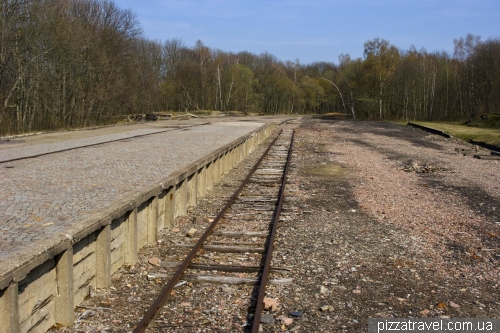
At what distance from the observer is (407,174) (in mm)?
16375

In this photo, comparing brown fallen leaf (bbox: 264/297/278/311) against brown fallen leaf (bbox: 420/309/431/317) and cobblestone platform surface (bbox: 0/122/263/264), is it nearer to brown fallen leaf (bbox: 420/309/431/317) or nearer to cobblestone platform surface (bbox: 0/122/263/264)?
brown fallen leaf (bbox: 420/309/431/317)

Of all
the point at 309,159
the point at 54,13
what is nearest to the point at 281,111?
the point at 54,13

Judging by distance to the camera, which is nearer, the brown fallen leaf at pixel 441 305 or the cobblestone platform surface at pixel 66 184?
the brown fallen leaf at pixel 441 305

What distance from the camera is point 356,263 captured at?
23.6 ft

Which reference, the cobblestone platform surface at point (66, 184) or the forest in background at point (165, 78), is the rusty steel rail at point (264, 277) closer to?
the cobblestone platform surface at point (66, 184)

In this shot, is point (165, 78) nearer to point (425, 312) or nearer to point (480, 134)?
point (480, 134)

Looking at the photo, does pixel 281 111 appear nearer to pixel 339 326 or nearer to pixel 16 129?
pixel 16 129

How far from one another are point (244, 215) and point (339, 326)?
16.9ft

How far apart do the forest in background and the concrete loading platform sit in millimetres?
16044

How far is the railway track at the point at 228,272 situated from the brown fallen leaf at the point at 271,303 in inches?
2.4

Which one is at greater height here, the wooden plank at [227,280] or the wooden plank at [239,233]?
the wooden plank at [239,233]

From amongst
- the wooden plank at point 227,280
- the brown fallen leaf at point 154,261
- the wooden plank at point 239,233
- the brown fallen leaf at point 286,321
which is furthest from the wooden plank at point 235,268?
the wooden plank at point 239,233

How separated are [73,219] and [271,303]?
9.54ft

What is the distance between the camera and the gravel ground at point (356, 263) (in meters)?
5.45
